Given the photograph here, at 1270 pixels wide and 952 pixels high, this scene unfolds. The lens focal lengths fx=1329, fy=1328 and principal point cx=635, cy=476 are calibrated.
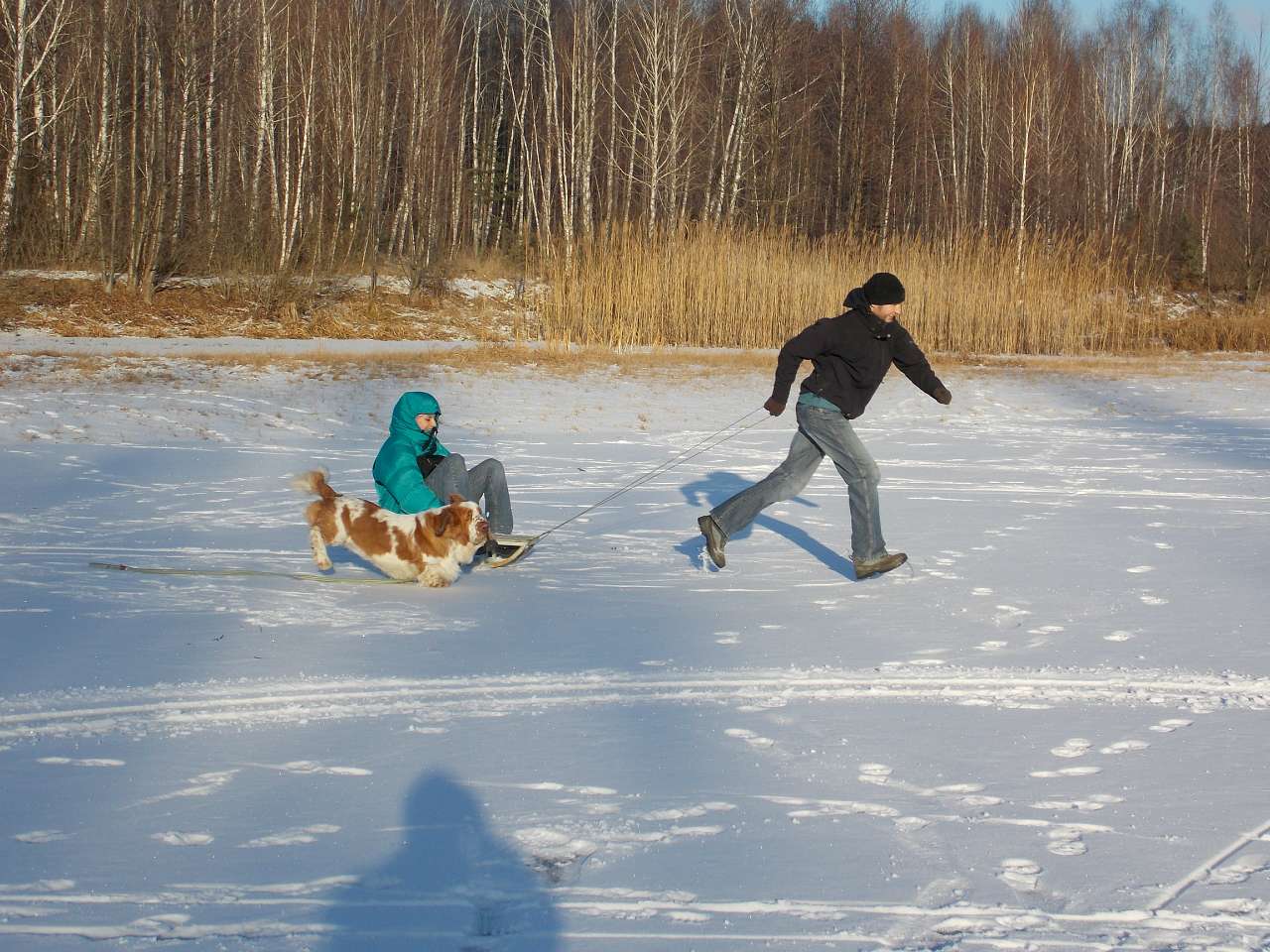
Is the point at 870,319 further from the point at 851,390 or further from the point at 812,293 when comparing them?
the point at 812,293

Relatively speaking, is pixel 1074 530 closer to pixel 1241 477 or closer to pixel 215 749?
pixel 1241 477

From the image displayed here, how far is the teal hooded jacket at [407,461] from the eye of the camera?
7.18 meters

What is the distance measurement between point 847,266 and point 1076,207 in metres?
21.6

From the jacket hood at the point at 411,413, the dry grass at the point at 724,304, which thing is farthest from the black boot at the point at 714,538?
the dry grass at the point at 724,304

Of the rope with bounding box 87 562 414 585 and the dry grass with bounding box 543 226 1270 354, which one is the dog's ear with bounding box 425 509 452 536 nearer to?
the rope with bounding box 87 562 414 585

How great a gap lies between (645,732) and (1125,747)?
1.67 meters

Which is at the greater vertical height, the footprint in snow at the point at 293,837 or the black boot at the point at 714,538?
the black boot at the point at 714,538

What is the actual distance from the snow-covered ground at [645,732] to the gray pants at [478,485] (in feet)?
1.15

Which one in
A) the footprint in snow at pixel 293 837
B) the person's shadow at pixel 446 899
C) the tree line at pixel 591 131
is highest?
the tree line at pixel 591 131

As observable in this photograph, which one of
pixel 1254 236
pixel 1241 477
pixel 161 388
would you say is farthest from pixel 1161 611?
pixel 1254 236

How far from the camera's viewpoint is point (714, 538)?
7.52m

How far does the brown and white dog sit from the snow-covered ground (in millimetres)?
202

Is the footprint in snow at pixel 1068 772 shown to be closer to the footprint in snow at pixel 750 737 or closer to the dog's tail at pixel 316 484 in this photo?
the footprint in snow at pixel 750 737

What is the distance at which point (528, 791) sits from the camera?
13.5ft
